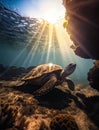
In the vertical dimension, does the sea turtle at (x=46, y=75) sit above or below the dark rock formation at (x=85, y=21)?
below

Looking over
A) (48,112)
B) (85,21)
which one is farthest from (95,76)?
(48,112)

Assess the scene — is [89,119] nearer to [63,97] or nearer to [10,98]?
[63,97]

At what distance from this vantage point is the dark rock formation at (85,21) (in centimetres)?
618

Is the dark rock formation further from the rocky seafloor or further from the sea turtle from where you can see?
the rocky seafloor

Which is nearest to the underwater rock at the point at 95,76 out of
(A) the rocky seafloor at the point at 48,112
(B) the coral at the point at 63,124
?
(A) the rocky seafloor at the point at 48,112

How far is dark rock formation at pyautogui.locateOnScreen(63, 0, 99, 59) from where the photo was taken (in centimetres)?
618

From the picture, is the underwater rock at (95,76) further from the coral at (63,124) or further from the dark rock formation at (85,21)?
the coral at (63,124)

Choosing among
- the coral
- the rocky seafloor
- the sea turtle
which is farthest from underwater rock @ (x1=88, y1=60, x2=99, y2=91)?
the coral

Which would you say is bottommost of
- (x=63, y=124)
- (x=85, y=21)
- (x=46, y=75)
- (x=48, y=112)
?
(x=48, y=112)

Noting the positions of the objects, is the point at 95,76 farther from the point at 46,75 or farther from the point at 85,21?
the point at 46,75

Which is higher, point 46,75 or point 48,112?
point 46,75

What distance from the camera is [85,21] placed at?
7.04 meters

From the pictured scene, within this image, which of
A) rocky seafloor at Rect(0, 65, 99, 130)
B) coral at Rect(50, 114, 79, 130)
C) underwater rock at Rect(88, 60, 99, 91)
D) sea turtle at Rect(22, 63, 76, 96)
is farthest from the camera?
sea turtle at Rect(22, 63, 76, 96)

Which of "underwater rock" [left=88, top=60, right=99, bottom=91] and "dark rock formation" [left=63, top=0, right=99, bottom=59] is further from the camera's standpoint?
"underwater rock" [left=88, top=60, right=99, bottom=91]
